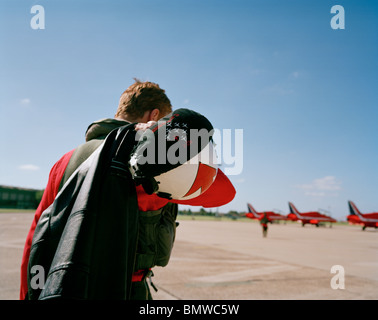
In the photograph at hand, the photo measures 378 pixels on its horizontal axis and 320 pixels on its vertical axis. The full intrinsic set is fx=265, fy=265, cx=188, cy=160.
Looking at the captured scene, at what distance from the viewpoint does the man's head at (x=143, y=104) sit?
4.99ft

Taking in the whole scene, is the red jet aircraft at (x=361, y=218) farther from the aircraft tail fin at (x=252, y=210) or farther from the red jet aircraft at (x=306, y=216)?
the aircraft tail fin at (x=252, y=210)

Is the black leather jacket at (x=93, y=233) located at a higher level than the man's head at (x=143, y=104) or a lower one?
lower

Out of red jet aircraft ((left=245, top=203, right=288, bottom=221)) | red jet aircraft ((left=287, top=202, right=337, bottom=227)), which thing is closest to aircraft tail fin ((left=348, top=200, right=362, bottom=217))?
red jet aircraft ((left=287, top=202, right=337, bottom=227))

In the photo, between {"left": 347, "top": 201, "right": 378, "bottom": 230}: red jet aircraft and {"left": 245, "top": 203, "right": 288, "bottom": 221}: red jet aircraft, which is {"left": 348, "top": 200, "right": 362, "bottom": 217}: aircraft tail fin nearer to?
{"left": 347, "top": 201, "right": 378, "bottom": 230}: red jet aircraft

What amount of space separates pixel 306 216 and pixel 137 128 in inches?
2508

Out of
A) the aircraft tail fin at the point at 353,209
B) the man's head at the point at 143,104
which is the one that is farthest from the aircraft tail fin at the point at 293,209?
the man's head at the point at 143,104

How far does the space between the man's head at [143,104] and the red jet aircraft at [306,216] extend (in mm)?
59571

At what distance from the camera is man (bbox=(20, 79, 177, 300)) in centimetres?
120

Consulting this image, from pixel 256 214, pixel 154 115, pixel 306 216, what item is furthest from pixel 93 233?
pixel 256 214

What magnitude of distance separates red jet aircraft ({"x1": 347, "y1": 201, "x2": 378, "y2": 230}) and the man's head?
1952 inches

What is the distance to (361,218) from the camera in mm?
45719
